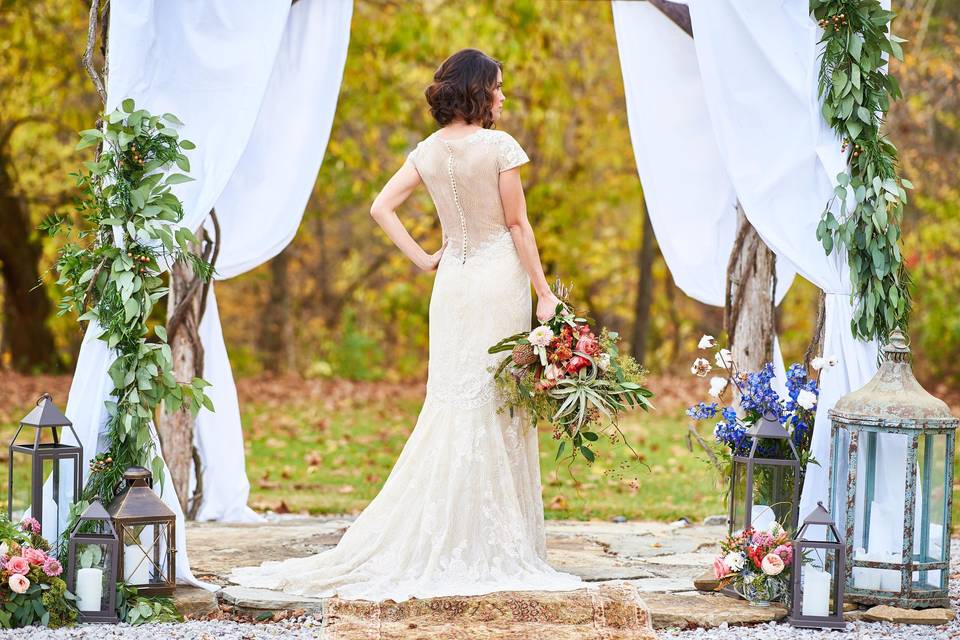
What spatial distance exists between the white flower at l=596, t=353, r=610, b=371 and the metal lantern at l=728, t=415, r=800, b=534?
2.02ft

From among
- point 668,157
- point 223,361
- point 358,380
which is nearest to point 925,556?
point 668,157

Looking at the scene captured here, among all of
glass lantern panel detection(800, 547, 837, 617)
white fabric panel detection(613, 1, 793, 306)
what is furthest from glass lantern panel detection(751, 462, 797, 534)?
white fabric panel detection(613, 1, 793, 306)

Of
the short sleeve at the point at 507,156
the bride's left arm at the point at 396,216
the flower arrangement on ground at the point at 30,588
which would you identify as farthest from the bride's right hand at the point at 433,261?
the flower arrangement on ground at the point at 30,588

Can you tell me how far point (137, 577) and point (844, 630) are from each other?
2519 mm

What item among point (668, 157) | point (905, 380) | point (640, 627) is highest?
point (668, 157)

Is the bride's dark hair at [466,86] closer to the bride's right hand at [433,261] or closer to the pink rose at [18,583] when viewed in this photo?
the bride's right hand at [433,261]

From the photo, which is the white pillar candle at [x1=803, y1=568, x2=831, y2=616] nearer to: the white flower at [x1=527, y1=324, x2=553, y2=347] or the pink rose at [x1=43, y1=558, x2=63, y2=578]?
the white flower at [x1=527, y1=324, x2=553, y2=347]

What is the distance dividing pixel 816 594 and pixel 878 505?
0.47m

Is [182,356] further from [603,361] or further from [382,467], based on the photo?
[382,467]

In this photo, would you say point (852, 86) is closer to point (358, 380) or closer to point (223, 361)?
point (223, 361)

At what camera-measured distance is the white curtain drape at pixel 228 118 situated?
4.26 m

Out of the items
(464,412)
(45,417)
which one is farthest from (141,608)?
(464,412)

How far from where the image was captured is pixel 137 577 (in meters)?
4.08

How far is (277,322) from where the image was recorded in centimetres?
1373
